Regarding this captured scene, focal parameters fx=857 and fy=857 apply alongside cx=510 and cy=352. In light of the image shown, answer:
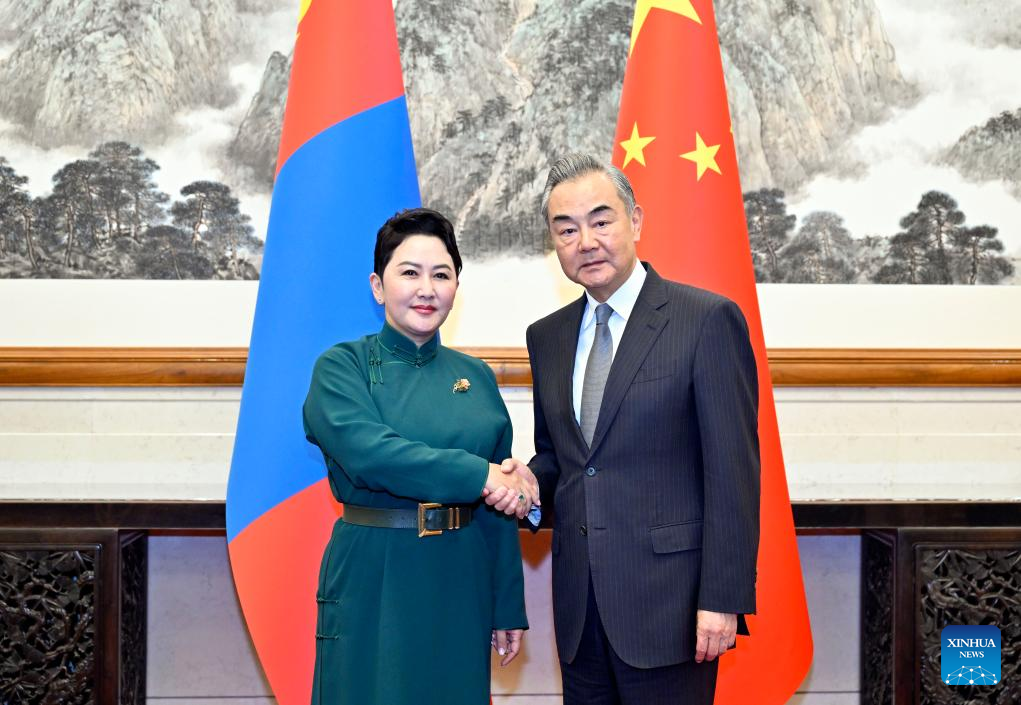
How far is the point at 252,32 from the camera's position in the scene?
118 inches

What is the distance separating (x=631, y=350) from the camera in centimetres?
168

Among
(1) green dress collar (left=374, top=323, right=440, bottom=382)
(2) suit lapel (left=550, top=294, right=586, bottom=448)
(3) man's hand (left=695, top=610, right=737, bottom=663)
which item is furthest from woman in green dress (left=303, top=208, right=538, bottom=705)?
(3) man's hand (left=695, top=610, right=737, bottom=663)

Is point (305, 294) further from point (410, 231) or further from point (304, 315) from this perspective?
point (410, 231)

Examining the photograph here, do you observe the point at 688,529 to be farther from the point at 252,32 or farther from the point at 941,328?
the point at 252,32

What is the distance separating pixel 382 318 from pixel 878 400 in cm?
186

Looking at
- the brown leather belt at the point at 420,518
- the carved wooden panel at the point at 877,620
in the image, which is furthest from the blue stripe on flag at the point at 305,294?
the carved wooden panel at the point at 877,620

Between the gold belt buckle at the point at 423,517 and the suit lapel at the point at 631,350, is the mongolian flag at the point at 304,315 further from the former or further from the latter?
the suit lapel at the point at 631,350

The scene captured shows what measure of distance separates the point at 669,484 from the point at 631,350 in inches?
10.5

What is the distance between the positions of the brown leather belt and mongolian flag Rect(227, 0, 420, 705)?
58cm

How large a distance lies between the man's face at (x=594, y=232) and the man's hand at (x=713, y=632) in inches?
26.3

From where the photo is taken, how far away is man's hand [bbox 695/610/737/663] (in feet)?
5.12

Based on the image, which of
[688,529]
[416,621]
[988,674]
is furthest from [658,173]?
[988,674]

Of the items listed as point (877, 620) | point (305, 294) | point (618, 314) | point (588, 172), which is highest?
point (588, 172)

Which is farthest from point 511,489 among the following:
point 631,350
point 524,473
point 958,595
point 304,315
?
point 958,595
